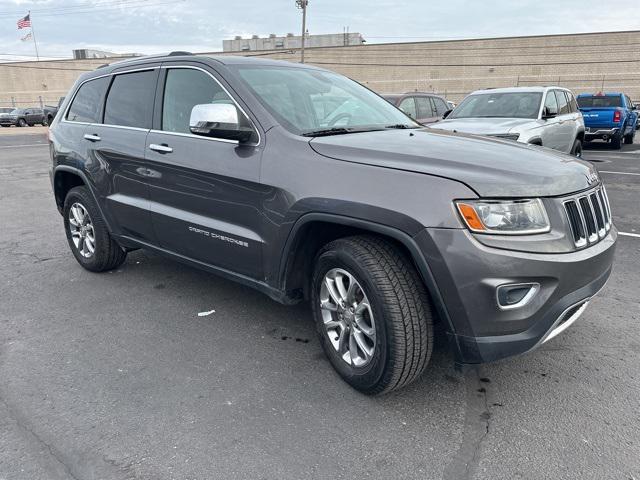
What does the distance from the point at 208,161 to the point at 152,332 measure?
1302 millimetres

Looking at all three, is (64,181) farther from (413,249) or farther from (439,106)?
(439,106)

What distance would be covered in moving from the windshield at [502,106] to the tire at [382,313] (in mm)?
7275

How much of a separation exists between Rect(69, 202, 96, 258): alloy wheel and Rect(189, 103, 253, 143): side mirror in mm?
2189

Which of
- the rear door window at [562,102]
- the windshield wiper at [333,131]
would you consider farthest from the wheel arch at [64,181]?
the rear door window at [562,102]

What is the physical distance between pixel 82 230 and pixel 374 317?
340cm

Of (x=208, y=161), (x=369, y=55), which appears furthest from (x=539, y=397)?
(x=369, y=55)

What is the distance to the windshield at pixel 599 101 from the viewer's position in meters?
16.4

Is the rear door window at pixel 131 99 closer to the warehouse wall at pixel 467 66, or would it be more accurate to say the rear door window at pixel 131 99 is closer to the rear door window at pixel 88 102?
the rear door window at pixel 88 102

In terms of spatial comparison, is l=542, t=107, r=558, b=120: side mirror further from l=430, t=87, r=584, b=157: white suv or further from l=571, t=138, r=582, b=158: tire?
l=571, t=138, r=582, b=158: tire

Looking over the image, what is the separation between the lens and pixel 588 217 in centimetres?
265

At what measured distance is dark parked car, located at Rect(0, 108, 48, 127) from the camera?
3556cm

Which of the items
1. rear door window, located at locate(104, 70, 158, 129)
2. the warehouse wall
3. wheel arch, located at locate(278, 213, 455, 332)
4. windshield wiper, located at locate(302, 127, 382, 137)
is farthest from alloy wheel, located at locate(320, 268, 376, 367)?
the warehouse wall

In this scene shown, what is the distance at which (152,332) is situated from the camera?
11.9ft

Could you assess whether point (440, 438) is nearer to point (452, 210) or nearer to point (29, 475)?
point (452, 210)
